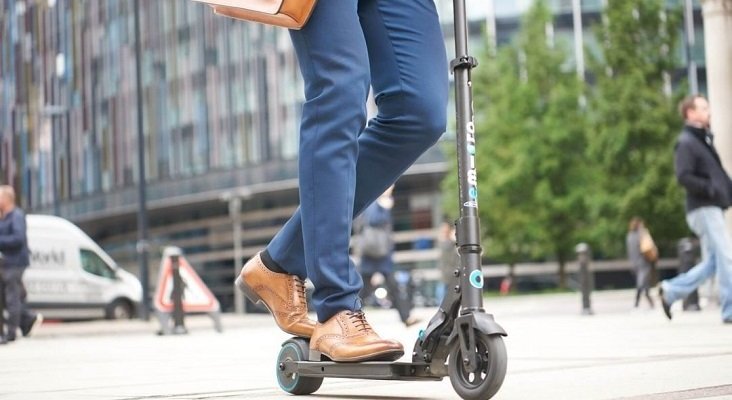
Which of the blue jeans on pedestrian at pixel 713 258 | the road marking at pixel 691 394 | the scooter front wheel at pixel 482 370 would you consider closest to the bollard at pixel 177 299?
the blue jeans on pedestrian at pixel 713 258

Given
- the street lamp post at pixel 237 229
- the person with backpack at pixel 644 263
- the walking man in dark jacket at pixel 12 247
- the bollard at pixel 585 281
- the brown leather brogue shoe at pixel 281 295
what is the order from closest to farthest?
the brown leather brogue shoe at pixel 281 295, the walking man in dark jacket at pixel 12 247, the bollard at pixel 585 281, the person with backpack at pixel 644 263, the street lamp post at pixel 237 229

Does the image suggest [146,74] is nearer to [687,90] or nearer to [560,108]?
[560,108]

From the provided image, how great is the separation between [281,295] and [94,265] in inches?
996

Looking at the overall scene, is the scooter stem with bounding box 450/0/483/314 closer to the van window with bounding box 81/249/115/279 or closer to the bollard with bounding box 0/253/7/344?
the bollard with bounding box 0/253/7/344

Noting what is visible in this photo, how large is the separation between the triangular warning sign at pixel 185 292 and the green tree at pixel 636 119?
26285 millimetres

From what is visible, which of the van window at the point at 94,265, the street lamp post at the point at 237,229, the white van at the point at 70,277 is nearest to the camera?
the white van at the point at 70,277

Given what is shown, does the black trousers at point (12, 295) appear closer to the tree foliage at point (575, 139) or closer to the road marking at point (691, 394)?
the road marking at point (691, 394)

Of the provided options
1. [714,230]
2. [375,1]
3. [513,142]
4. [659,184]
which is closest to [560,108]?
[513,142]

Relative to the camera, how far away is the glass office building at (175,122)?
→ 5156 centimetres

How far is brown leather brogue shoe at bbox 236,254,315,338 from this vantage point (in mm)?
3834

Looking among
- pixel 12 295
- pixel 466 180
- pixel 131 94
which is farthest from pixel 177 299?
pixel 131 94

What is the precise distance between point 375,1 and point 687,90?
3979 centimetres

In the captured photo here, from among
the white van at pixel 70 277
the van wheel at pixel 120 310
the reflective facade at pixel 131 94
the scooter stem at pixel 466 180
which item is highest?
the reflective facade at pixel 131 94

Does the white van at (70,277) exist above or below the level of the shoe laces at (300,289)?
below
